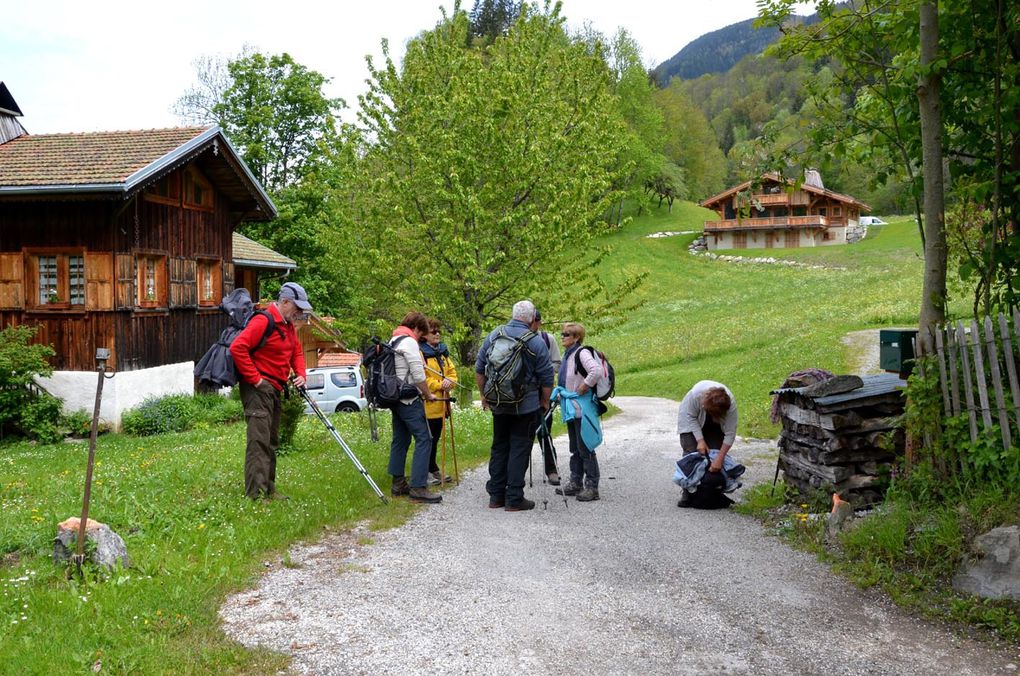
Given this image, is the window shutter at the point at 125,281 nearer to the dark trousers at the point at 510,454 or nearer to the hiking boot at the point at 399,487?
the hiking boot at the point at 399,487

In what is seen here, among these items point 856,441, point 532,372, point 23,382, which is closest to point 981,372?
point 856,441

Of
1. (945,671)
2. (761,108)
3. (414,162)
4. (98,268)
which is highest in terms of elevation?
(761,108)

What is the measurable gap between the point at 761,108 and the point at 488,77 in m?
112

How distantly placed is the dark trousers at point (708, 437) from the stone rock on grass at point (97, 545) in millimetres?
5496

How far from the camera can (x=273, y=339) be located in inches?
335

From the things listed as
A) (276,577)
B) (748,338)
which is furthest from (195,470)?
(748,338)

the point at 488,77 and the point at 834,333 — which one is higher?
the point at 488,77

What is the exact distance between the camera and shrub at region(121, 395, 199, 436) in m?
20.7

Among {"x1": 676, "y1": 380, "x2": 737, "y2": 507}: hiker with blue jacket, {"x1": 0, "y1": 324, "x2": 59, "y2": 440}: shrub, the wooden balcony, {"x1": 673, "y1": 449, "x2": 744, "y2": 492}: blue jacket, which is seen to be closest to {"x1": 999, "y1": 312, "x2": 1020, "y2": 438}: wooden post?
{"x1": 676, "y1": 380, "x2": 737, "y2": 507}: hiker with blue jacket

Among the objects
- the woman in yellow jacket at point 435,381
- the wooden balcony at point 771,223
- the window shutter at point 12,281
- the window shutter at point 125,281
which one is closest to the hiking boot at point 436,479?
the woman in yellow jacket at point 435,381

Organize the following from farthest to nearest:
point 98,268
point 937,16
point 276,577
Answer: point 98,268, point 937,16, point 276,577

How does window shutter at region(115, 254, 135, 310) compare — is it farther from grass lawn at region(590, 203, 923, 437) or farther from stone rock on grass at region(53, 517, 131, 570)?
stone rock on grass at region(53, 517, 131, 570)

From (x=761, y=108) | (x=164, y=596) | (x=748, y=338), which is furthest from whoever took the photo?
(x=761, y=108)

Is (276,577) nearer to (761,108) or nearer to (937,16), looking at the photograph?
(937,16)
